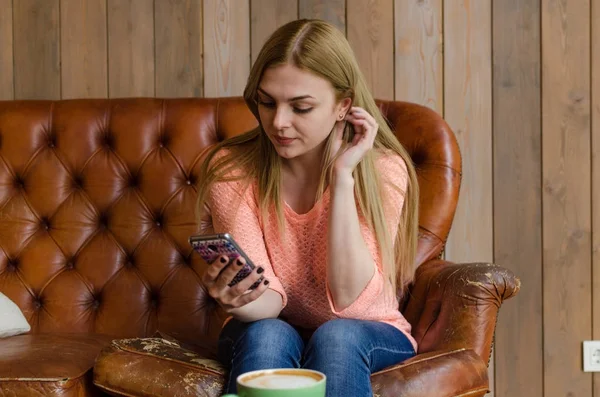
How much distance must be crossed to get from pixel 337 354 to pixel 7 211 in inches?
48.1

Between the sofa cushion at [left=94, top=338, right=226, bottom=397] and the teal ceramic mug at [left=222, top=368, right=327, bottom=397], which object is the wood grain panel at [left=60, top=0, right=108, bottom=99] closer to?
the sofa cushion at [left=94, top=338, right=226, bottom=397]

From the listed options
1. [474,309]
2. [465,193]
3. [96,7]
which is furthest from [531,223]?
[96,7]

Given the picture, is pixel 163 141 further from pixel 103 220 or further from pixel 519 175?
pixel 519 175

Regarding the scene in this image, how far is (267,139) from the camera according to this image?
67.1 inches

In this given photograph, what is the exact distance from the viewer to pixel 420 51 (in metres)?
2.37

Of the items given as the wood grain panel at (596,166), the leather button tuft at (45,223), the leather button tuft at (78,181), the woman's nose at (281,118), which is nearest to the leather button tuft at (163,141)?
the leather button tuft at (78,181)

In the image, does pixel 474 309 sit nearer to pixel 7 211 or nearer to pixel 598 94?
pixel 598 94

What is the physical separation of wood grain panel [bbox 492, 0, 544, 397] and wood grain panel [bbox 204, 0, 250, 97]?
76 cm

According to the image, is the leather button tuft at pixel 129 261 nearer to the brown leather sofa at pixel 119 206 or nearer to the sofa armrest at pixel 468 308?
the brown leather sofa at pixel 119 206

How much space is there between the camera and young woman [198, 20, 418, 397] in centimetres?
152

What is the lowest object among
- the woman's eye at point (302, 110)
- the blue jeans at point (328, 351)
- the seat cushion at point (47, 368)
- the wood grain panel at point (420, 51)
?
the seat cushion at point (47, 368)

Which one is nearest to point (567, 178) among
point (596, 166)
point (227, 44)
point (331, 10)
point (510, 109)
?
point (596, 166)

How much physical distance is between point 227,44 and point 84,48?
454mm

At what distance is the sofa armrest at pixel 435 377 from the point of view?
1.37m
